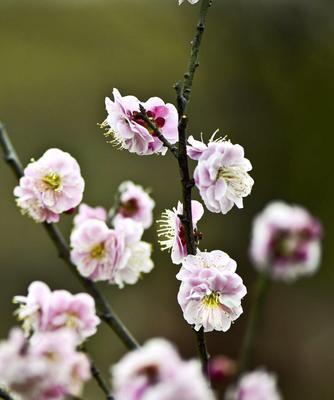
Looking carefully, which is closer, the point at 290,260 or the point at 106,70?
the point at 290,260

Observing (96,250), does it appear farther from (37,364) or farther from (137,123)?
(37,364)

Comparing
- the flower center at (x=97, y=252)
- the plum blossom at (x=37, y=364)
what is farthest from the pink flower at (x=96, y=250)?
the plum blossom at (x=37, y=364)

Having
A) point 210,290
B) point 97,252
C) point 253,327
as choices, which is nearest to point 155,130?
point 210,290

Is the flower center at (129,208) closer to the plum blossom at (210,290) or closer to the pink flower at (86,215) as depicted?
the pink flower at (86,215)

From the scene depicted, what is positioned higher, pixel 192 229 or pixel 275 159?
pixel 192 229

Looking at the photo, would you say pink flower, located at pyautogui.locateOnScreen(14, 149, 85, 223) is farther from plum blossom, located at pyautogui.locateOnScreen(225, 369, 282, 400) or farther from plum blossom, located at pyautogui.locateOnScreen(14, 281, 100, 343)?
plum blossom, located at pyautogui.locateOnScreen(225, 369, 282, 400)

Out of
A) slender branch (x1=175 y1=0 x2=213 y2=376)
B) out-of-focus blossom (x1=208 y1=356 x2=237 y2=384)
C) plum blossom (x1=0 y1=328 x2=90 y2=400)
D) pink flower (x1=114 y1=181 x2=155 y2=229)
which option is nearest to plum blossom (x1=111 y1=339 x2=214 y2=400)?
plum blossom (x1=0 y1=328 x2=90 y2=400)

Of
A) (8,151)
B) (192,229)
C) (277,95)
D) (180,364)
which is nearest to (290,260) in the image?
(8,151)

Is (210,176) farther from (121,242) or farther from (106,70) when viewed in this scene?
(106,70)

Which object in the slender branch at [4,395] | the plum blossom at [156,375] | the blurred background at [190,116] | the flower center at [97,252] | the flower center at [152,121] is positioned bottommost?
the blurred background at [190,116]
